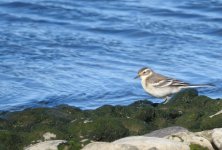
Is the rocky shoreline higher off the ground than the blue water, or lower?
higher

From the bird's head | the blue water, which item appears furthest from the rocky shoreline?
the blue water

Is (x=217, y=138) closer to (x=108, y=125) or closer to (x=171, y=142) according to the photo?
(x=171, y=142)

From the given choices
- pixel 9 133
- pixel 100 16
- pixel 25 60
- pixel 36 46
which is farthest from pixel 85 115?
pixel 100 16

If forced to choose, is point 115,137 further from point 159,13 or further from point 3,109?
point 159,13

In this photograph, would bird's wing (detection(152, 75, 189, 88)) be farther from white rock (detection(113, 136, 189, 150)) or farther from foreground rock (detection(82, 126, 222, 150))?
white rock (detection(113, 136, 189, 150))

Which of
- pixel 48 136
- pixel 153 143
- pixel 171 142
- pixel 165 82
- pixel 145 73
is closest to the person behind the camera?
pixel 153 143

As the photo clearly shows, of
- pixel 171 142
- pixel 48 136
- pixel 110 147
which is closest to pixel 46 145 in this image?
pixel 110 147

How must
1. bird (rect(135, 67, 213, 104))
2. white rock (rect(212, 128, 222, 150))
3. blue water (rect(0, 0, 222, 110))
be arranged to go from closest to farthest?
white rock (rect(212, 128, 222, 150)) < bird (rect(135, 67, 213, 104)) < blue water (rect(0, 0, 222, 110))

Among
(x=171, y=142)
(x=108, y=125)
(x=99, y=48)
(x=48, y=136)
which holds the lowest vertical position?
(x=99, y=48)
